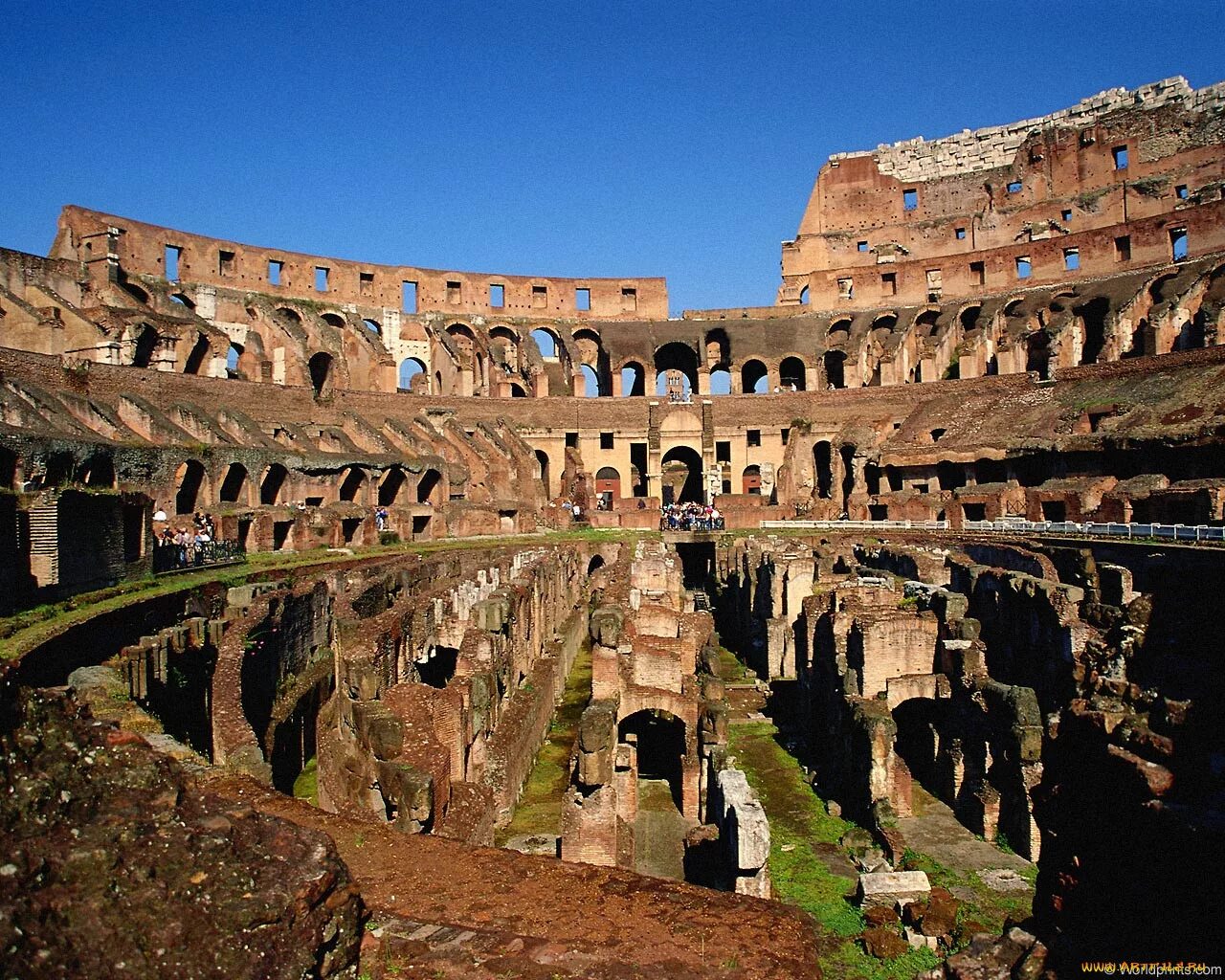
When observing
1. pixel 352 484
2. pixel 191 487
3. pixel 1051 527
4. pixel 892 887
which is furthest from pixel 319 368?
A: pixel 892 887

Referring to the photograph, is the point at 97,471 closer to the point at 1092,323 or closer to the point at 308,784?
the point at 308,784

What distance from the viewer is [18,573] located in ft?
49.6

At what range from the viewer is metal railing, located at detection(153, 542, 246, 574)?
2125cm

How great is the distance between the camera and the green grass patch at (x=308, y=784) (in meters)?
11.5

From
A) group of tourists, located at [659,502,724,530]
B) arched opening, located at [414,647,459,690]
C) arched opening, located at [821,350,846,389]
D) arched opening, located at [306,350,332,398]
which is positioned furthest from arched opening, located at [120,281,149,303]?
arched opening, located at [821,350,846,389]

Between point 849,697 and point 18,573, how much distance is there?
1335 centimetres

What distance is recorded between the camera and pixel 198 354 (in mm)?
41938

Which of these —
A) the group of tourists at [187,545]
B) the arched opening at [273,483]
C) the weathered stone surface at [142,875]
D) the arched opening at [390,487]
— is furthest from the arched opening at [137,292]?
the weathered stone surface at [142,875]

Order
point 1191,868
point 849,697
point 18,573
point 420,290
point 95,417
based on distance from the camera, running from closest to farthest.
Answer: point 1191,868 < point 849,697 < point 18,573 < point 95,417 < point 420,290

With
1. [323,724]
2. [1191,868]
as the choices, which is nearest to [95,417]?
[323,724]

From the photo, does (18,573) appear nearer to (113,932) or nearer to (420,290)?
(113,932)

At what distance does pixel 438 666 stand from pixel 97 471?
1379cm

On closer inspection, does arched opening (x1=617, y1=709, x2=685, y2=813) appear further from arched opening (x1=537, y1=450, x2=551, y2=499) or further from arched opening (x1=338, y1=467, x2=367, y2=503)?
arched opening (x1=537, y1=450, x2=551, y2=499)

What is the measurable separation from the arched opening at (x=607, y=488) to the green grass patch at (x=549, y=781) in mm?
26048
